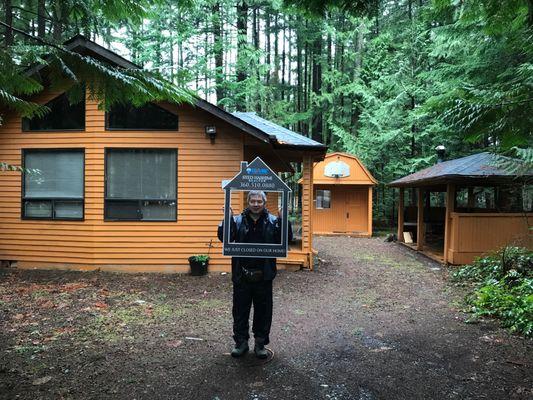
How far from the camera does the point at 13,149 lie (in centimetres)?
930

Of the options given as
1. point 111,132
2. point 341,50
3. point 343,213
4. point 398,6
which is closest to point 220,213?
point 111,132

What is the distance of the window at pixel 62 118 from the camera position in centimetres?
916

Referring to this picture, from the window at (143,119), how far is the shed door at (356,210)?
12009 mm

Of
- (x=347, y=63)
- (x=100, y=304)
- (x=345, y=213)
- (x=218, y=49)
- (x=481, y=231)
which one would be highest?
(x=347, y=63)

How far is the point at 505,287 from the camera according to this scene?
687cm

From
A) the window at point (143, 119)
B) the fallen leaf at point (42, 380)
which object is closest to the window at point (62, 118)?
the window at point (143, 119)

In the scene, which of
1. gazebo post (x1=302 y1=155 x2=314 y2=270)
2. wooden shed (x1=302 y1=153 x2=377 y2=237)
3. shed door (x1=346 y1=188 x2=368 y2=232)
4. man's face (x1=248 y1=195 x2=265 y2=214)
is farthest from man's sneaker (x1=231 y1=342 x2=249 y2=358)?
shed door (x1=346 y1=188 x2=368 y2=232)

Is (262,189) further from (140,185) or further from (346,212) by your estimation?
(346,212)

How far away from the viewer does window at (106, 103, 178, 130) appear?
29.9 feet

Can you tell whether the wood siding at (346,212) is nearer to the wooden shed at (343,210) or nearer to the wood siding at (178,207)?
the wooden shed at (343,210)

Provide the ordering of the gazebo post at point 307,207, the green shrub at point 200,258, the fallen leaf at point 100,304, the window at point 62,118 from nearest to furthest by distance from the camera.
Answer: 1. the fallen leaf at point 100,304
2. the green shrub at point 200,258
3. the window at point 62,118
4. the gazebo post at point 307,207

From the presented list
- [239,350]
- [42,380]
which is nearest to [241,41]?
[239,350]

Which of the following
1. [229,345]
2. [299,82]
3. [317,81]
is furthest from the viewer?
[299,82]

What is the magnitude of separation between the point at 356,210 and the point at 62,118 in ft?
45.8
